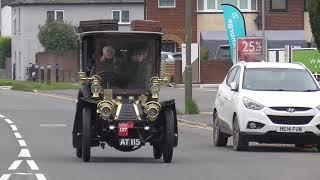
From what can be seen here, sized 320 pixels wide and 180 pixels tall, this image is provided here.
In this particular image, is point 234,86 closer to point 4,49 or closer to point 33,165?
point 33,165

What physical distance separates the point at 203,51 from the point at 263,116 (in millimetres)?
38544

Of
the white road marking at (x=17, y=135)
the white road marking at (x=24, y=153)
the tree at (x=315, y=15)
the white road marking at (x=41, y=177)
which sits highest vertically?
the tree at (x=315, y=15)

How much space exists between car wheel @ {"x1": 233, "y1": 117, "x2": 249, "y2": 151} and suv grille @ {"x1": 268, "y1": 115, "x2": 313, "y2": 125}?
754mm

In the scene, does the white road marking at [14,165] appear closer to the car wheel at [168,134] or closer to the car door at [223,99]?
the car wheel at [168,134]

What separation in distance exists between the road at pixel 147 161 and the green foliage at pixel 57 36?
45.9 meters

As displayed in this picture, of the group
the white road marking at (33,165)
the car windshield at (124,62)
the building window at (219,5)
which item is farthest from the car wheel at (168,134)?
the building window at (219,5)

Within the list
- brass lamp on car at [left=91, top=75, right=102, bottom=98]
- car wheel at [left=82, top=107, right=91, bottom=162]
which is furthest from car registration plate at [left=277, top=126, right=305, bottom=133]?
car wheel at [left=82, top=107, right=91, bottom=162]

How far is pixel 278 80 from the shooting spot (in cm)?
1972

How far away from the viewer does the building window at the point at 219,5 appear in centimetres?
6209

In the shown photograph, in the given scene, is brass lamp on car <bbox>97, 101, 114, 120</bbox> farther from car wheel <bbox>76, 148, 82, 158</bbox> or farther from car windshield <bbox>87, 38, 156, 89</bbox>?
car wheel <bbox>76, 148, 82, 158</bbox>

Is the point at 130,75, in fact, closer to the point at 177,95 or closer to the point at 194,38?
the point at 177,95

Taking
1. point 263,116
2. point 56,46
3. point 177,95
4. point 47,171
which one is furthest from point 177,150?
point 56,46

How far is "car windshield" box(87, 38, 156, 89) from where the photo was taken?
17438mm

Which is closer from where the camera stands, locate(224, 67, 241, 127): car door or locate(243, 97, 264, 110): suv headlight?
locate(243, 97, 264, 110): suv headlight
